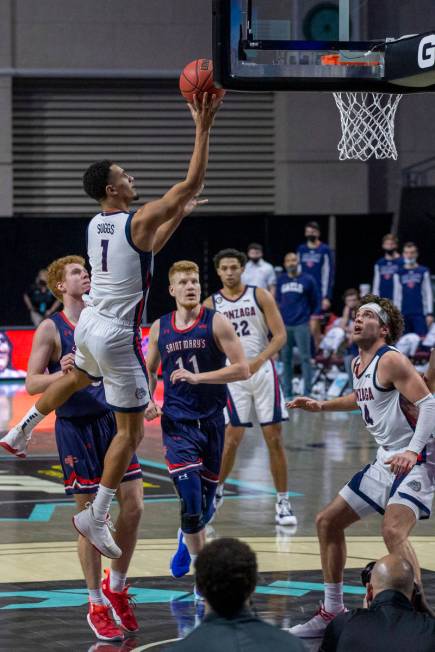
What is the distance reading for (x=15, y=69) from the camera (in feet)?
78.7

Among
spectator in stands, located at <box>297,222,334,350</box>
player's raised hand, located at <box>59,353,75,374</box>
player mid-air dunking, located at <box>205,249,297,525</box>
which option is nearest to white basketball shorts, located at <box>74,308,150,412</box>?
player's raised hand, located at <box>59,353,75,374</box>

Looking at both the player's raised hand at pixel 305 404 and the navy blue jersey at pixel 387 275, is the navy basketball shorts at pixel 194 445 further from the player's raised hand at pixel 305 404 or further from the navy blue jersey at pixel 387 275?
the navy blue jersey at pixel 387 275

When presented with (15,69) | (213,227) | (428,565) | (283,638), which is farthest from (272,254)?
(283,638)

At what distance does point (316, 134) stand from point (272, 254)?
8.60ft

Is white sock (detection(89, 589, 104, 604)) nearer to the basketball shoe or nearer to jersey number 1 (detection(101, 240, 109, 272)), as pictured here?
the basketball shoe

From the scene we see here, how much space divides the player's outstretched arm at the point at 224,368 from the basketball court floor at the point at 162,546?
1.27 metres

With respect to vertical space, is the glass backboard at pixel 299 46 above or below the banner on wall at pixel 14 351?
above

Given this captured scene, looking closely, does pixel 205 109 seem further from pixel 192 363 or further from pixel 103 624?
pixel 103 624

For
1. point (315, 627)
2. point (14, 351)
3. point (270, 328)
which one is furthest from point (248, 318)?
point (14, 351)

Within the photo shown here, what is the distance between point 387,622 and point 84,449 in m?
3.09

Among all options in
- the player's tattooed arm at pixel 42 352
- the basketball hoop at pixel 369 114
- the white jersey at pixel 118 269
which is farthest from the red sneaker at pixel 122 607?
the basketball hoop at pixel 369 114

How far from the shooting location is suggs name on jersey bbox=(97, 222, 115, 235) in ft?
22.0

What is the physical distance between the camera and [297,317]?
727 inches

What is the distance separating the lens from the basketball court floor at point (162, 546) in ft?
22.9
